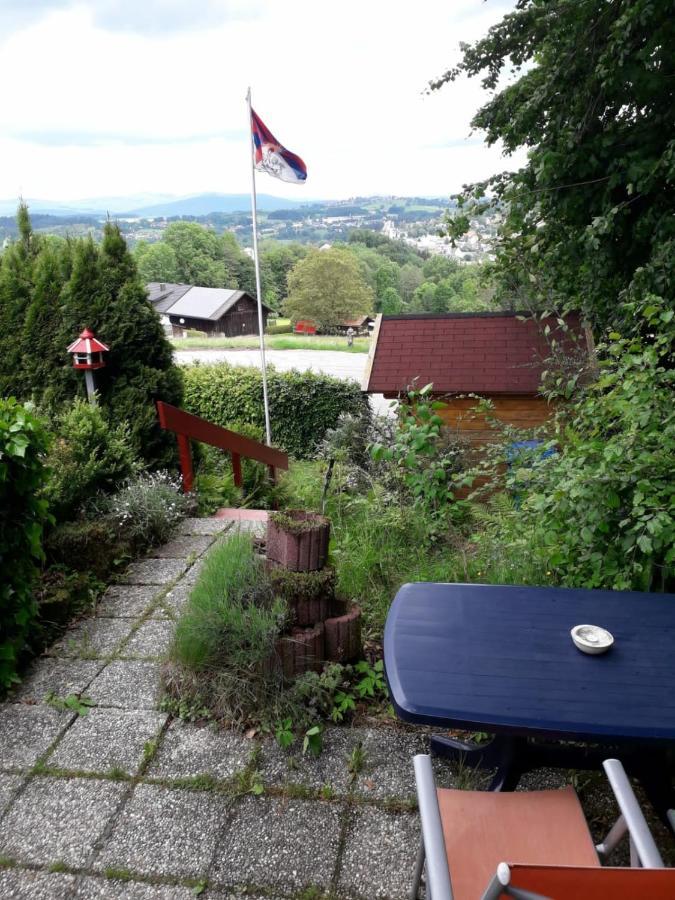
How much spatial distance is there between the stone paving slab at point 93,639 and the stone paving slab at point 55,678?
60mm

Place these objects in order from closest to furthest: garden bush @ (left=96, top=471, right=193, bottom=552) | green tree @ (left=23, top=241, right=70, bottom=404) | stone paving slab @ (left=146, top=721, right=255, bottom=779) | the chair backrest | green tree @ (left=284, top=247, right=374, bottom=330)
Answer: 1. the chair backrest
2. stone paving slab @ (left=146, top=721, right=255, bottom=779)
3. garden bush @ (left=96, top=471, right=193, bottom=552)
4. green tree @ (left=23, top=241, right=70, bottom=404)
5. green tree @ (left=284, top=247, right=374, bottom=330)

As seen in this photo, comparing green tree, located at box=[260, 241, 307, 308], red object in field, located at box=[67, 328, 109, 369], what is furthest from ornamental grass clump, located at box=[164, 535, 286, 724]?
green tree, located at box=[260, 241, 307, 308]

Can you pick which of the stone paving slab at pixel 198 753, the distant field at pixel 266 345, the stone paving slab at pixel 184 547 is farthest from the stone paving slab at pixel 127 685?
the distant field at pixel 266 345

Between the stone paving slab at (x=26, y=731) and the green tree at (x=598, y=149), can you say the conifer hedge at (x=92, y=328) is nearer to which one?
the stone paving slab at (x=26, y=731)

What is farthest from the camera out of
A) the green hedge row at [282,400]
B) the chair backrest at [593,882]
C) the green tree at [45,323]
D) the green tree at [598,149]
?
the green hedge row at [282,400]

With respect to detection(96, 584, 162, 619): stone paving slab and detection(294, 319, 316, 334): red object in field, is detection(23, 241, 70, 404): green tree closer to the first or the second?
A: detection(96, 584, 162, 619): stone paving slab

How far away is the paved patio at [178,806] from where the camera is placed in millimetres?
1697

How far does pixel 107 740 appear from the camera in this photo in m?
2.24

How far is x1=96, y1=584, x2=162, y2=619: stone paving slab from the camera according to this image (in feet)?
10.4

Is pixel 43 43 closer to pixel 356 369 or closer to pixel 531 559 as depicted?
pixel 531 559

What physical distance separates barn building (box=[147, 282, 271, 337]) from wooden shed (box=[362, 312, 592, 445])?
45.3 m

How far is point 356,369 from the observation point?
104 ft

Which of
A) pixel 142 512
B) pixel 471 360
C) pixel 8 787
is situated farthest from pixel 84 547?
pixel 471 360

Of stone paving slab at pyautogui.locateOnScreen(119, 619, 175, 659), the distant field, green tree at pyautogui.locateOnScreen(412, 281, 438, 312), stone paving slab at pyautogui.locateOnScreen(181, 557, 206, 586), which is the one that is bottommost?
the distant field
